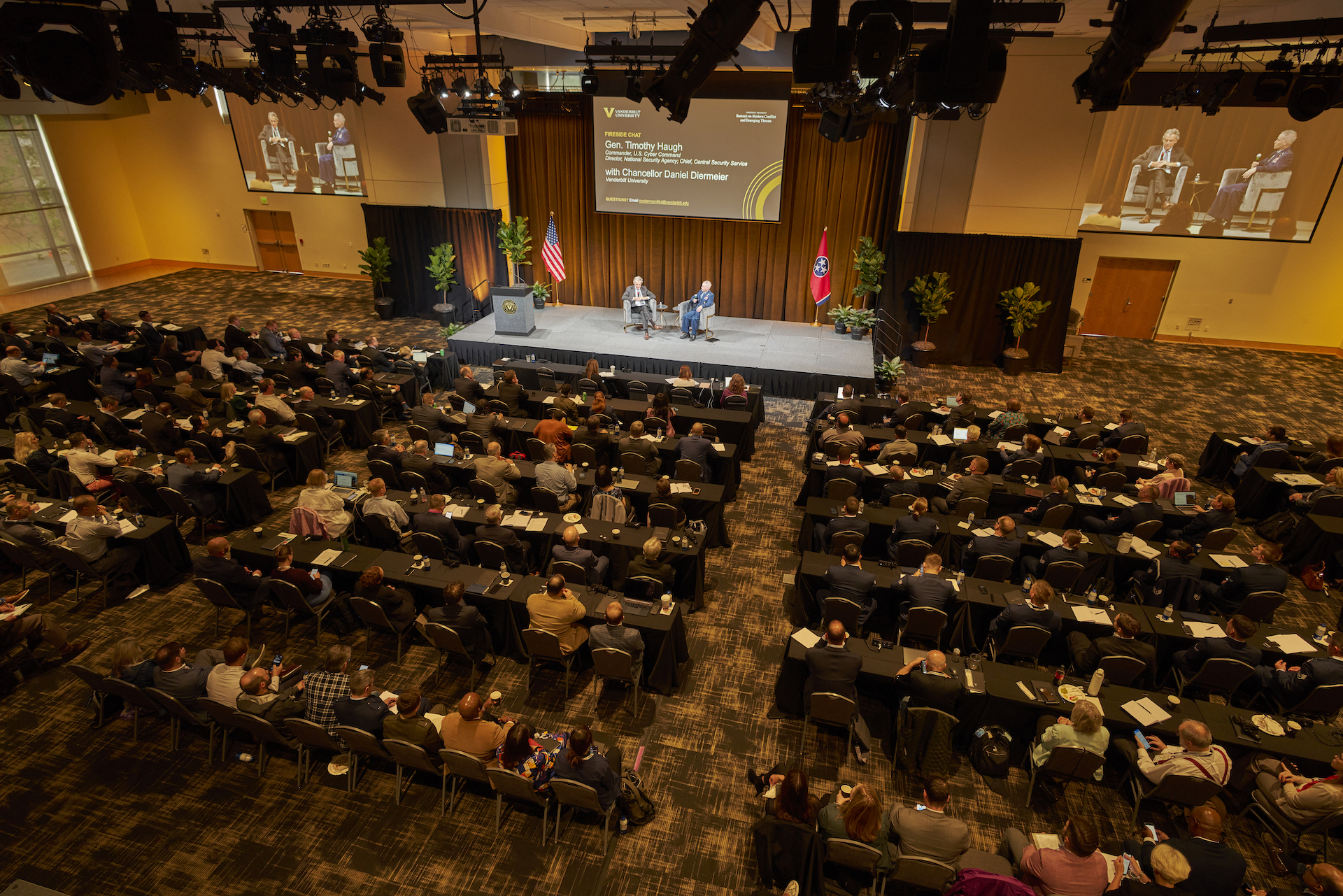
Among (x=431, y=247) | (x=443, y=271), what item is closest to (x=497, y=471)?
(x=443, y=271)

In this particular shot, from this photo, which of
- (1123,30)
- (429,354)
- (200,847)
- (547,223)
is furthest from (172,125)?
(1123,30)

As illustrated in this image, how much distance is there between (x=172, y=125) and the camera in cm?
2084

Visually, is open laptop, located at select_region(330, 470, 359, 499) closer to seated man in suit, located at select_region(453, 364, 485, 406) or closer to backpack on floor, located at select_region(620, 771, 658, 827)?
seated man in suit, located at select_region(453, 364, 485, 406)

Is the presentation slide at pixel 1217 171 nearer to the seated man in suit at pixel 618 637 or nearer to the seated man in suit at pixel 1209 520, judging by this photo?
the seated man in suit at pixel 1209 520

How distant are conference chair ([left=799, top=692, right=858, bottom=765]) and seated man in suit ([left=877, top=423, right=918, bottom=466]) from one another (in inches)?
174

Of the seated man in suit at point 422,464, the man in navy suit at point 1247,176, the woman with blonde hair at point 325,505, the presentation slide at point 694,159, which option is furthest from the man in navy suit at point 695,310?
the man in navy suit at point 1247,176

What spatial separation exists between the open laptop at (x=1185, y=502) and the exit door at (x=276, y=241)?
22.9 metres

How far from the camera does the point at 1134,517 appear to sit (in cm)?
800

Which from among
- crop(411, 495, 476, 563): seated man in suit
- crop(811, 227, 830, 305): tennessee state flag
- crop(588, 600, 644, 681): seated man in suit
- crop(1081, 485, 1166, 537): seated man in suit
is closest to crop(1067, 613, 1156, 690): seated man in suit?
crop(1081, 485, 1166, 537): seated man in suit

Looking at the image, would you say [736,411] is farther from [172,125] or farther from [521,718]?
[172,125]

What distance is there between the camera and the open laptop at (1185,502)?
8.12m

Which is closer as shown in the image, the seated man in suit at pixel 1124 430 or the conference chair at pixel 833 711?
the conference chair at pixel 833 711

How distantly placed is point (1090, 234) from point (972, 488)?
11.4 metres

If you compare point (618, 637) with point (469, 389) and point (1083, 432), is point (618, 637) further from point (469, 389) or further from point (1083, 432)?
point (1083, 432)
